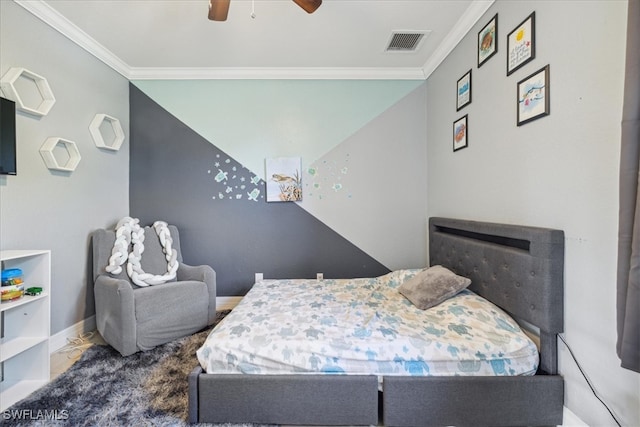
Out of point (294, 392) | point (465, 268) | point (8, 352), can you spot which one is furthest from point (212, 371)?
point (465, 268)

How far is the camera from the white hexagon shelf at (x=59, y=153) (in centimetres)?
205

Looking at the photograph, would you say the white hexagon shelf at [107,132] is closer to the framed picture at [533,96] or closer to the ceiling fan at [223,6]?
the ceiling fan at [223,6]

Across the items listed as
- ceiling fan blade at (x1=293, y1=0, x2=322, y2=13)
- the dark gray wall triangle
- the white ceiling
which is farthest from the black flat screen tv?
ceiling fan blade at (x1=293, y1=0, x2=322, y2=13)

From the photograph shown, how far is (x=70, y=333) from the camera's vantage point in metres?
2.28

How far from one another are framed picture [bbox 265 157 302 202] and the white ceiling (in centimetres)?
98

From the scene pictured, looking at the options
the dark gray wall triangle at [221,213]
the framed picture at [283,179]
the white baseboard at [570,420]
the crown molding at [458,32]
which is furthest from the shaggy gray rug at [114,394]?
the crown molding at [458,32]

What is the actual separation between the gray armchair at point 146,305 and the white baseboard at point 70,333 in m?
0.31

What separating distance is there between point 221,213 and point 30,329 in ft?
5.52

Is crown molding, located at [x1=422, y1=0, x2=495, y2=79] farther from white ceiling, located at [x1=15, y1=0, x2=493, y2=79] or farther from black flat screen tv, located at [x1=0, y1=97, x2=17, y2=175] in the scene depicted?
black flat screen tv, located at [x1=0, y1=97, x2=17, y2=175]

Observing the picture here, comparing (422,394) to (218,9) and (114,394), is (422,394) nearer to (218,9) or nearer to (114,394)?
(114,394)

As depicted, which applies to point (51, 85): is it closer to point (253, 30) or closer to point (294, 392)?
point (253, 30)

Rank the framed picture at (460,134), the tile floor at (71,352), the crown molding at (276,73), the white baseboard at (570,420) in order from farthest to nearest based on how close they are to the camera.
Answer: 1. the crown molding at (276,73)
2. the framed picture at (460,134)
3. the tile floor at (71,352)
4. the white baseboard at (570,420)

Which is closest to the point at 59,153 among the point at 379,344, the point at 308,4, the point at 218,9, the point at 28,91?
the point at 28,91

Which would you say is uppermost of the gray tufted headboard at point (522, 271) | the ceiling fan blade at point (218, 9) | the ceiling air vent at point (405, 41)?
the ceiling air vent at point (405, 41)
